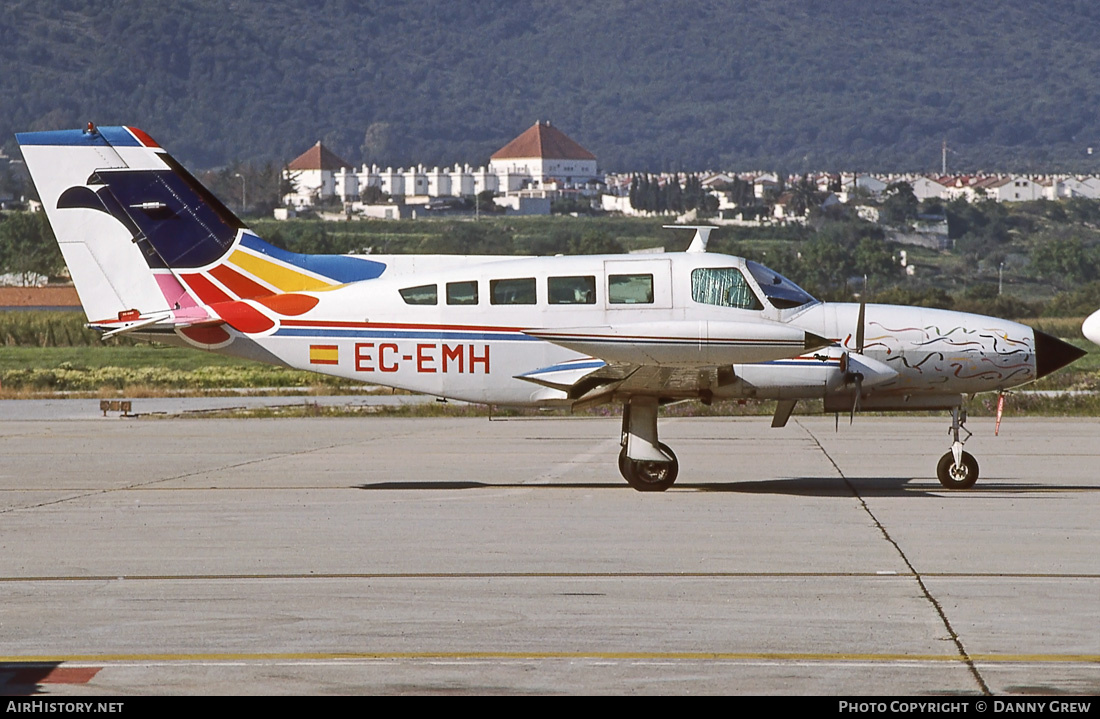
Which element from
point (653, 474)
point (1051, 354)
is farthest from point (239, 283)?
point (1051, 354)

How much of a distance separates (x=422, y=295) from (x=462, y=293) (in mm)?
463

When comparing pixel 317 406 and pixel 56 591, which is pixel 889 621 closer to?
pixel 56 591

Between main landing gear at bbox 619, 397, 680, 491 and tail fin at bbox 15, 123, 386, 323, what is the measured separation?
350 cm

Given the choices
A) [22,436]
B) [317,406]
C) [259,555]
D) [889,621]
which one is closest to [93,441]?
[22,436]

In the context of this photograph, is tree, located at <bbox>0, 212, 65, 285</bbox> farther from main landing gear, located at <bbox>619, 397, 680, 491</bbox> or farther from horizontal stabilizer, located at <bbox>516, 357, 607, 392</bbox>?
main landing gear, located at <bbox>619, 397, 680, 491</bbox>

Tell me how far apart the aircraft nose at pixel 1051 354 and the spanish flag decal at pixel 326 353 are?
7.89m

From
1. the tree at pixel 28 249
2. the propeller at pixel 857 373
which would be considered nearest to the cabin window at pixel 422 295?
the propeller at pixel 857 373

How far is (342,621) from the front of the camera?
33.7 feet

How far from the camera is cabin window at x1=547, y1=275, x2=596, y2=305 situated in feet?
55.5

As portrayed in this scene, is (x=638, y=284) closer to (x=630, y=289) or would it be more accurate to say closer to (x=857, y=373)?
(x=630, y=289)

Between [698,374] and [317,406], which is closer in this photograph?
[698,374]

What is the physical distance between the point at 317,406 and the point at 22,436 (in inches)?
308

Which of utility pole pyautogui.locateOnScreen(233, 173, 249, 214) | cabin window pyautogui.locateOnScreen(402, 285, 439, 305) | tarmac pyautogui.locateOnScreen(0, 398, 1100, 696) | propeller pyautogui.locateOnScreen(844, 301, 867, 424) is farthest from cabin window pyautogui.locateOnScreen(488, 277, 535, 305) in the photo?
utility pole pyautogui.locateOnScreen(233, 173, 249, 214)

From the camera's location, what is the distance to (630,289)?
16.8 meters
